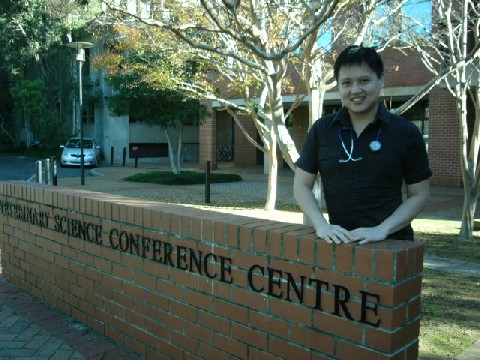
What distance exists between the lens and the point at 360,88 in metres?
2.41

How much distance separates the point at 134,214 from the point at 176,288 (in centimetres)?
61

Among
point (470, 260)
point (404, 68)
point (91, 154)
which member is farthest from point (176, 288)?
point (91, 154)

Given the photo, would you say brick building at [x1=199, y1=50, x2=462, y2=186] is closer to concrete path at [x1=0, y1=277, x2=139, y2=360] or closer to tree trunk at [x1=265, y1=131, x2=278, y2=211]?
tree trunk at [x1=265, y1=131, x2=278, y2=211]

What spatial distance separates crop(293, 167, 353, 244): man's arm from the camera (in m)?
2.29

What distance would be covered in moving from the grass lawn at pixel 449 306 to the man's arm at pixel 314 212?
1150mm

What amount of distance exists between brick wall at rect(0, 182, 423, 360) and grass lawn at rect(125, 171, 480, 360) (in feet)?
4.12

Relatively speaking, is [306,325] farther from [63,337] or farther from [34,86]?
[34,86]

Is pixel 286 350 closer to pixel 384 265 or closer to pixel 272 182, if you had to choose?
pixel 384 265

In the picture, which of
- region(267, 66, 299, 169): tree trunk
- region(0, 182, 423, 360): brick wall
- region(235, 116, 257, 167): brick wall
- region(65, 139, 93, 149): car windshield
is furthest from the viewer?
region(65, 139, 93, 149): car windshield

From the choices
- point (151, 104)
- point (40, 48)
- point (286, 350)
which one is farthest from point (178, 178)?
point (40, 48)

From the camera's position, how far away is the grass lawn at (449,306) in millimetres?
3752

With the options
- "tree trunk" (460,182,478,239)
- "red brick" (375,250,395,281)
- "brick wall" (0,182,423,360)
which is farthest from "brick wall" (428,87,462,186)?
"red brick" (375,250,395,281)

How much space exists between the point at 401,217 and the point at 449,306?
108 inches

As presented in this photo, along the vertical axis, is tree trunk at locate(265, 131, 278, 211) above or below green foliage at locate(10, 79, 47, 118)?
below
